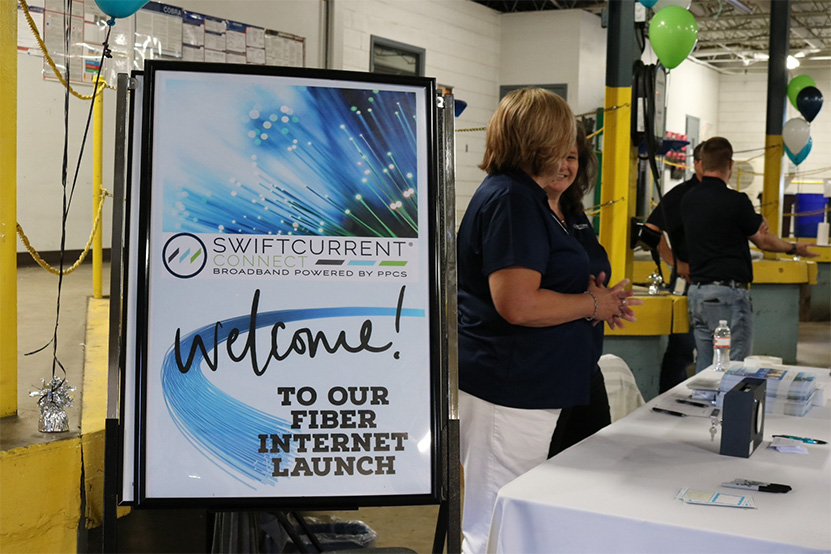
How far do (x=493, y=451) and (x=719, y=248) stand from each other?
8.35 feet

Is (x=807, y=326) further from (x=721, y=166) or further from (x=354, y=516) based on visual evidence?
(x=354, y=516)

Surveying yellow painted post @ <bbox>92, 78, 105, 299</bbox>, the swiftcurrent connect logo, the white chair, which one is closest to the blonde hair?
the swiftcurrent connect logo

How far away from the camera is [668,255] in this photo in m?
4.68

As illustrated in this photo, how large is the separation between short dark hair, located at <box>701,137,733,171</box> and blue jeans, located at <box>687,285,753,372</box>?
571mm

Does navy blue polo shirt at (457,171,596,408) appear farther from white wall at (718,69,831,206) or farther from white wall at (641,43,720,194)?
white wall at (718,69,831,206)

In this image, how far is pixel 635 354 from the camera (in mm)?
4461

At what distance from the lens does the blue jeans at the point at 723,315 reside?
4.17 m

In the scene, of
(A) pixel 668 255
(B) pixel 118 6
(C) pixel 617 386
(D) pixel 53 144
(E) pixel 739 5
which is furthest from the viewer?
(E) pixel 739 5

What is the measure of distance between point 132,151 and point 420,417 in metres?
0.69

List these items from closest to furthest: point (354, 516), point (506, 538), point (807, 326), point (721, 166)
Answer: point (506, 538) < point (354, 516) < point (721, 166) < point (807, 326)

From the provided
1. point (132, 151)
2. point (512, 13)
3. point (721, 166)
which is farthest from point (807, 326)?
point (132, 151)

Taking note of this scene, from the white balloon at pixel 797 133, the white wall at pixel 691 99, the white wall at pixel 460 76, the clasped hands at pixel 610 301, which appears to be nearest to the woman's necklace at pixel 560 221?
the clasped hands at pixel 610 301

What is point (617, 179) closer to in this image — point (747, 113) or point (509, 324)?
point (509, 324)

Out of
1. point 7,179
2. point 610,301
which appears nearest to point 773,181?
point 610,301
